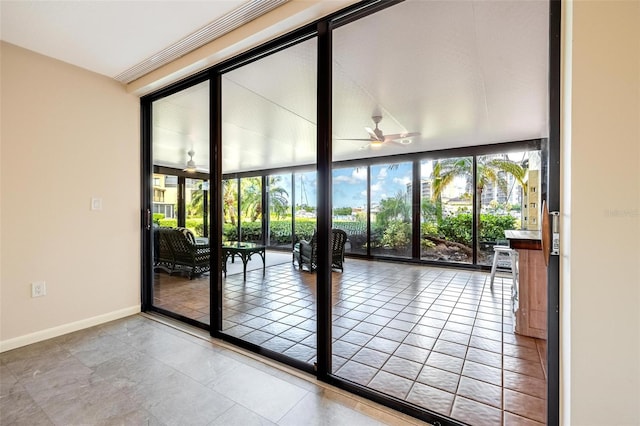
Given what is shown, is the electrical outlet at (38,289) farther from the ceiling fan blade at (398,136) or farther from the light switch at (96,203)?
the ceiling fan blade at (398,136)

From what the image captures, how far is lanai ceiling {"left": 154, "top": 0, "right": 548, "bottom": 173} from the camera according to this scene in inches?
78.3

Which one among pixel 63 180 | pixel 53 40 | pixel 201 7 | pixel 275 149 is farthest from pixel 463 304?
pixel 53 40

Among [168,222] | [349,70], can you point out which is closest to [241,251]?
[168,222]

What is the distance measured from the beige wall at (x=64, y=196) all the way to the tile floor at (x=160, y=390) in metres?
0.42

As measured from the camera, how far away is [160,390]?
1.84m

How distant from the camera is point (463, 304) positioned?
3.34 meters

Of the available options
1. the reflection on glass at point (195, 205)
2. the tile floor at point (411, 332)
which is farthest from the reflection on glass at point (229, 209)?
the tile floor at point (411, 332)

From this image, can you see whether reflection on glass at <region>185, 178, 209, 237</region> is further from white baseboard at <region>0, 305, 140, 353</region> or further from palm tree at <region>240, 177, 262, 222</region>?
white baseboard at <region>0, 305, 140, 353</region>

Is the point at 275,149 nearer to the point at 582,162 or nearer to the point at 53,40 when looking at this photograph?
the point at 53,40

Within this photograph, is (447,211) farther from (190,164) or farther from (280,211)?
(190,164)

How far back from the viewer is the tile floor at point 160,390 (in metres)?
1.60

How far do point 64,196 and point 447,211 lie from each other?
164 inches

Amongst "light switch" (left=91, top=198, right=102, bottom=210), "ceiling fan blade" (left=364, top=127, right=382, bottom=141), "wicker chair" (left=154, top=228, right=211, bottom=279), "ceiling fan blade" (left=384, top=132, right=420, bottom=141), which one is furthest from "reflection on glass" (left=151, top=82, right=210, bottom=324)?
"ceiling fan blade" (left=384, top=132, right=420, bottom=141)

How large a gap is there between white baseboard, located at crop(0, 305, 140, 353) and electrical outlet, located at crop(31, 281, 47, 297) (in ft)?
1.13
